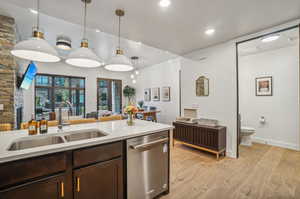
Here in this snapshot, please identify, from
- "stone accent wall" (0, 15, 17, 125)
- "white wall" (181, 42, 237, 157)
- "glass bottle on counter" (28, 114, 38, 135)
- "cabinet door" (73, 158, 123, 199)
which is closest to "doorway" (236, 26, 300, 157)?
"white wall" (181, 42, 237, 157)

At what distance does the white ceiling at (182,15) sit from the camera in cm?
188

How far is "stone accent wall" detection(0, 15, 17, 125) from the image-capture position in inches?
103

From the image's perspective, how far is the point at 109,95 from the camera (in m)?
7.36

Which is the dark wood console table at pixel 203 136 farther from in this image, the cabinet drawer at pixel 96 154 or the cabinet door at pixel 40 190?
the cabinet door at pixel 40 190

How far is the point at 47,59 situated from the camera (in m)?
1.68

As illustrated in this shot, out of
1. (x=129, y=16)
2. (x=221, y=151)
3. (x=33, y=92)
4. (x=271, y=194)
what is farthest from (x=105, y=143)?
(x=33, y=92)

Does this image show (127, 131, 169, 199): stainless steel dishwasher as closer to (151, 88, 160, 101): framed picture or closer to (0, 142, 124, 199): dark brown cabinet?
(0, 142, 124, 199): dark brown cabinet

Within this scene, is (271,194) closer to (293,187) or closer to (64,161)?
(293,187)

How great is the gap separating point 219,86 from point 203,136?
1286mm

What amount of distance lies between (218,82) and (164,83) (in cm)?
313

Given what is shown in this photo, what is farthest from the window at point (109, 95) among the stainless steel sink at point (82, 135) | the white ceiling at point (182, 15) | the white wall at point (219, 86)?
the stainless steel sink at point (82, 135)

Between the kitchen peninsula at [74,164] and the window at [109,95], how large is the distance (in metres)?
5.55

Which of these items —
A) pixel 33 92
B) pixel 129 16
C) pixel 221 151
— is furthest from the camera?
pixel 33 92

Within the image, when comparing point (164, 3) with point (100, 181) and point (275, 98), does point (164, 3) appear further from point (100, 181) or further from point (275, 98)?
point (275, 98)
